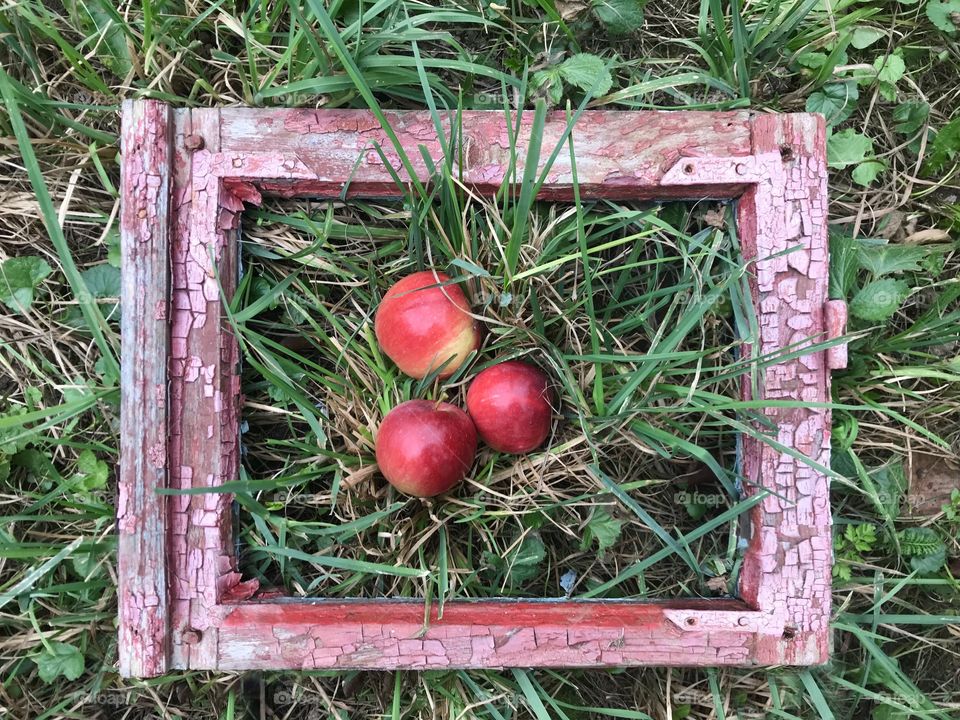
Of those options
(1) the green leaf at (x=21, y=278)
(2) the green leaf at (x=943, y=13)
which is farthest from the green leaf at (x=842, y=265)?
(1) the green leaf at (x=21, y=278)

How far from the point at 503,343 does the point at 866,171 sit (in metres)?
1.11

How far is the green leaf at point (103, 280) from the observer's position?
1.54 metres

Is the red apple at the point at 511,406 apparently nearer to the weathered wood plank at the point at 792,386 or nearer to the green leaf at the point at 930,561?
the weathered wood plank at the point at 792,386

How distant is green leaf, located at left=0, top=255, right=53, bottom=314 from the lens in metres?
1.56

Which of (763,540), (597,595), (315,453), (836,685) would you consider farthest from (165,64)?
(836,685)

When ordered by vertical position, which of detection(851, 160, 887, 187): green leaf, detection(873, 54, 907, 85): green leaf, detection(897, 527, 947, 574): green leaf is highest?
detection(873, 54, 907, 85): green leaf

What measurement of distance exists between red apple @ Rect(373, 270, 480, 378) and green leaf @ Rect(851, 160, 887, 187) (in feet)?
3.72

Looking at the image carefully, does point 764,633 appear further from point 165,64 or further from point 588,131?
point 165,64

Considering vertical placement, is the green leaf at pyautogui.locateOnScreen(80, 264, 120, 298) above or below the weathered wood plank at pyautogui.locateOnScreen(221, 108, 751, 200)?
below

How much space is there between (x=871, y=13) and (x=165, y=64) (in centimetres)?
187

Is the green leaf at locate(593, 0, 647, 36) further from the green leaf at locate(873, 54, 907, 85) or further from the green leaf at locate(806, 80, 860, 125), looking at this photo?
the green leaf at locate(873, 54, 907, 85)

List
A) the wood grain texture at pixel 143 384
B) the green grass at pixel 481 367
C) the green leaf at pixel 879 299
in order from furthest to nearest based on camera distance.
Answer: the green leaf at pixel 879 299
the green grass at pixel 481 367
the wood grain texture at pixel 143 384

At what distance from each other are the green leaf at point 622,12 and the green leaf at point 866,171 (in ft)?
2.34
